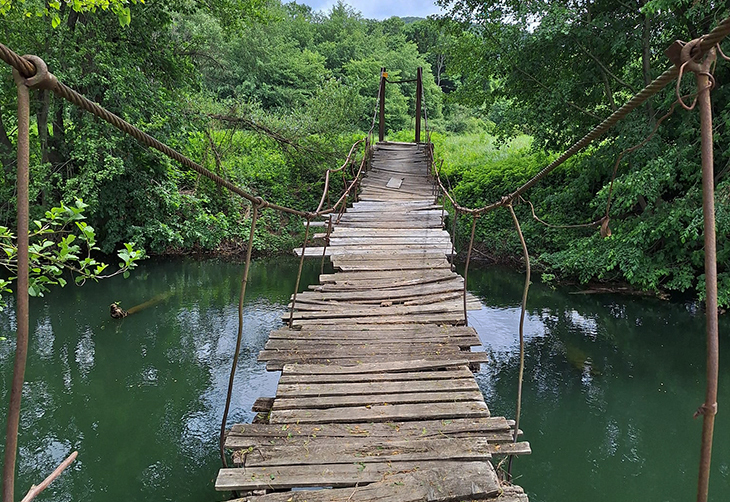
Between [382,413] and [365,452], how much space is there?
0.29 metres

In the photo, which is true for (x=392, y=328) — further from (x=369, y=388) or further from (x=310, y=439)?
(x=310, y=439)

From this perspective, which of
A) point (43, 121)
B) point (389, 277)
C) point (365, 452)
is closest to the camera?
point (365, 452)

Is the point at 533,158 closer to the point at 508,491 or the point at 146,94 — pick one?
the point at 146,94

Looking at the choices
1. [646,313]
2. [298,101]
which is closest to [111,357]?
[646,313]

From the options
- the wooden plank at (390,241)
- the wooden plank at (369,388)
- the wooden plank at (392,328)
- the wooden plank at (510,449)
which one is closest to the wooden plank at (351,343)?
the wooden plank at (392,328)

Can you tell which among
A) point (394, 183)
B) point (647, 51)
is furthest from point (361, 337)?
point (647, 51)

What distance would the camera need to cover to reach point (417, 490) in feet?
6.22

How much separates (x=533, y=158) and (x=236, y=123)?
19.1 feet

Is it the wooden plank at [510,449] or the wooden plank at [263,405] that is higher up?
the wooden plank at [510,449]

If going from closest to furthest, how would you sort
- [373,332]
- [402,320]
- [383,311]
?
[373,332], [402,320], [383,311]

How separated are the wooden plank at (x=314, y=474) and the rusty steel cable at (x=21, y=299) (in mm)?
1227

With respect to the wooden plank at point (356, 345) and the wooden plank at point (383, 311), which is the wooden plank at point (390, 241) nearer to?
the wooden plank at point (383, 311)

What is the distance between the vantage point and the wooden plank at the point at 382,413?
2.36m

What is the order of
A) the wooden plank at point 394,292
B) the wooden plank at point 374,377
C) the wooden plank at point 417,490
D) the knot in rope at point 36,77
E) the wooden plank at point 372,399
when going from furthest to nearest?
1. the wooden plank at point 394,292
2. the wooden plank at point 374,377
3. the wooden plank at point 372,399
4. the wooden plank at point 417,490
5. the knot in rope at point 36,77
